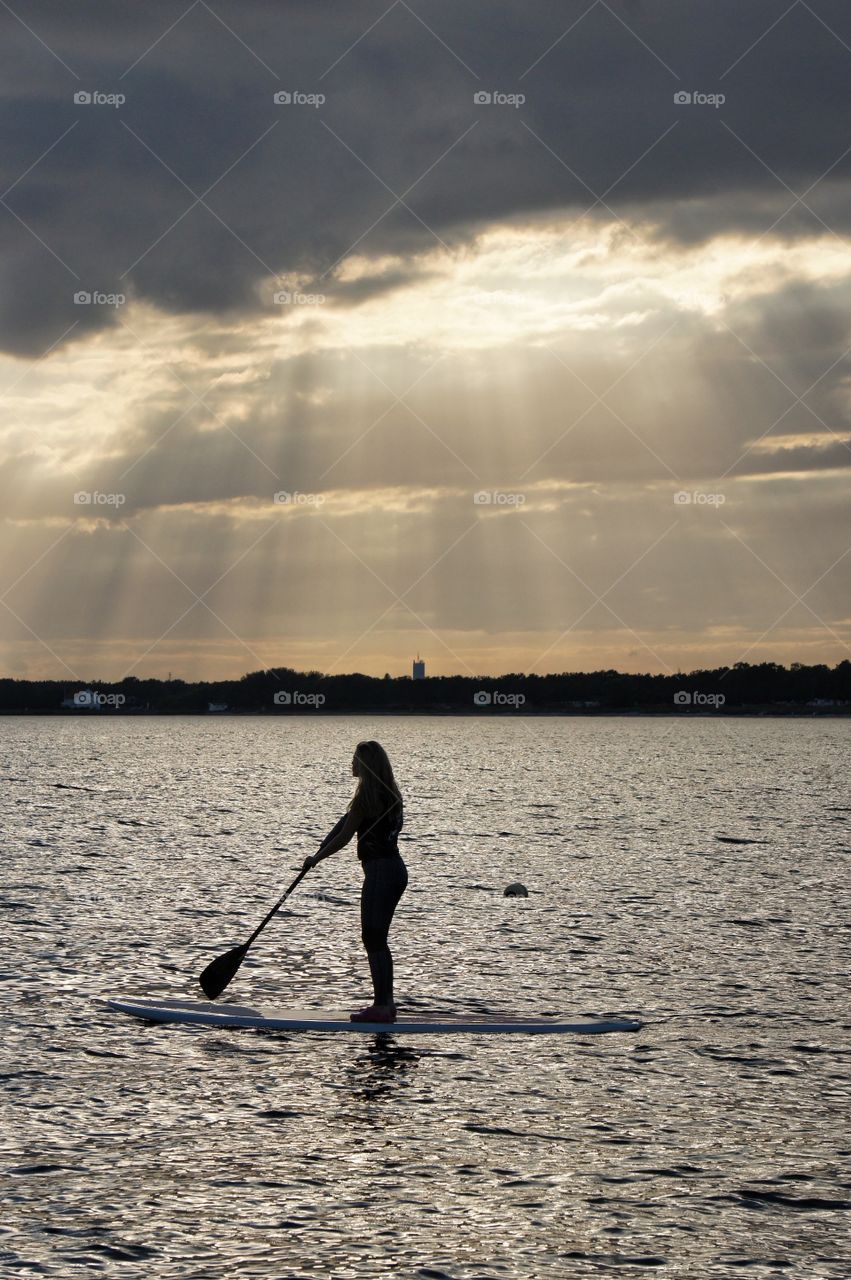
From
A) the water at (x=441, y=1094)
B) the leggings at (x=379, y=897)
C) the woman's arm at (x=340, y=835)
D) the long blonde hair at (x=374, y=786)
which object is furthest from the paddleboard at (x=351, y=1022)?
the long blonde hair at (x=374, y=786)

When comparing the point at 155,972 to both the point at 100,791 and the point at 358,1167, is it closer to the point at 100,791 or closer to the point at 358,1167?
the point at 358,1167

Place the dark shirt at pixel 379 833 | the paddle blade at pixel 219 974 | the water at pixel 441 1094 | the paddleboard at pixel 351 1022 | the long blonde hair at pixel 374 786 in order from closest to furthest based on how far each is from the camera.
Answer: the water at pixel 441 1094
the long blonde hair at pixel 374 786
the dark shirt at pixel 379 833
the paddleboard at pixel 351 1022
the paddle blade at pixel 219 974

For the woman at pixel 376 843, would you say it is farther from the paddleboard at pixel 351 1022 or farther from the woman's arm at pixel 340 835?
the paddleboard at pixel 351 1022

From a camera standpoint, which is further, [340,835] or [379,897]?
[379,897]

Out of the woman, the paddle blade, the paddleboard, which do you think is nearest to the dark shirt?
the woman

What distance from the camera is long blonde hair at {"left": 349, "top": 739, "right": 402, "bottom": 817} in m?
16.2

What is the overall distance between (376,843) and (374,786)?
75cm

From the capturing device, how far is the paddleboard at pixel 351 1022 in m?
17.2

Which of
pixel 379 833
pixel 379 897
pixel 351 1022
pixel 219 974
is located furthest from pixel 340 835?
pixel 219 974

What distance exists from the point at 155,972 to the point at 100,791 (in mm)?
75749

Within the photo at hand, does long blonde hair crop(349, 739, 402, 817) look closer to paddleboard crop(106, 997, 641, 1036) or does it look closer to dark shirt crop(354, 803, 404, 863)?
dark shirt crop(354, 803, 404, 863)

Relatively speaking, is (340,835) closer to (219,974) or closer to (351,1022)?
(351,1022)

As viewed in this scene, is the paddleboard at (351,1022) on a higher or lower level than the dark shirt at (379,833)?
lower

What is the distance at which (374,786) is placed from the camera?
1623cm
